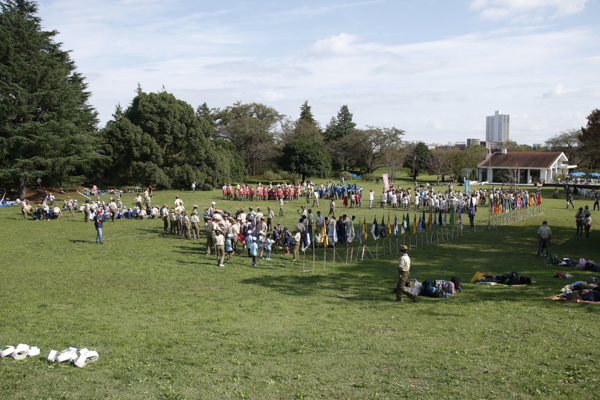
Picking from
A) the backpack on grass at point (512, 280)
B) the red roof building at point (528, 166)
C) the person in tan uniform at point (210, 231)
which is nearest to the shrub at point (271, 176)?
the red roof building at point (528, 166)

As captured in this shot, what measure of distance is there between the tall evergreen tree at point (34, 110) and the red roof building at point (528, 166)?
5497 cm

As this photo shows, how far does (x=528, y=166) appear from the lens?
64.6 m

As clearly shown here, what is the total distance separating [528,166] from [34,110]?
65207 millimetres

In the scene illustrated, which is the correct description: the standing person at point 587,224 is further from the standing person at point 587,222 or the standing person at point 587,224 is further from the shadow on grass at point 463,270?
the shadow on grass at point 463,270

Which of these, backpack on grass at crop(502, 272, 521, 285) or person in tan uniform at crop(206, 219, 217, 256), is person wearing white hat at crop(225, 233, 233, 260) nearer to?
person in tan uniform at crop(206, 219, 217, 256)

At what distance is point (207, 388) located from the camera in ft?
23.1

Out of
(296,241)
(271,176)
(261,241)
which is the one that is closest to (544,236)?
(296,241)

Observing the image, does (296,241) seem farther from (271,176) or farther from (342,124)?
(342,124)

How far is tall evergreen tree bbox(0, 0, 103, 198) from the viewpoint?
3962 centimetres

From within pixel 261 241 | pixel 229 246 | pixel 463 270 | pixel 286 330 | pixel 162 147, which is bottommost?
pixel 286 330

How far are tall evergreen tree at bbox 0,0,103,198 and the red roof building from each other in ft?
180

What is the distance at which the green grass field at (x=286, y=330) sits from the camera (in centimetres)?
706

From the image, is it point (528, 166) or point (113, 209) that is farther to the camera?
point (528, 166)

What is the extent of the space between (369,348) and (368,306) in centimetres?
323
